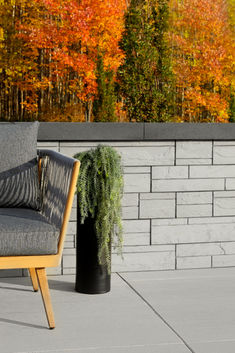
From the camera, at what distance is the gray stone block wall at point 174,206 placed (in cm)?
353

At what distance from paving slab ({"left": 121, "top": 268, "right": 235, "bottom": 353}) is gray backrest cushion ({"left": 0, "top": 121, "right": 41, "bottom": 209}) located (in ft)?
2.76

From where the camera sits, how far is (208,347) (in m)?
2.31

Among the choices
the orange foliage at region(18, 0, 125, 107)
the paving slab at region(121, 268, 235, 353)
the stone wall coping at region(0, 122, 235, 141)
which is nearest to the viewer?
the paving slab at region(121, 268, 235, 353)

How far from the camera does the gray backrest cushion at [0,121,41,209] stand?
2895 millimetres

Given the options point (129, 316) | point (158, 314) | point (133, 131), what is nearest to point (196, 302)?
point (158, 314)

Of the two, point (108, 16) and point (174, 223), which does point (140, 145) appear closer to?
point (174, 223)

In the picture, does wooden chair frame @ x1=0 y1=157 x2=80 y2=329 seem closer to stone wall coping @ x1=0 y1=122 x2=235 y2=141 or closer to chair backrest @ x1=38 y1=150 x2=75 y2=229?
chair backrest @ x1=38 y1=150 x2=75 y2=229

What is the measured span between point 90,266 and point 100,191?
0.42 meters

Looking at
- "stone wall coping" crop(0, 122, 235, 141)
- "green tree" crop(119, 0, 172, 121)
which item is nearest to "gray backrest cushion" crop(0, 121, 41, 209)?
"stone wall coping" crop(0, 122, 235, 141)

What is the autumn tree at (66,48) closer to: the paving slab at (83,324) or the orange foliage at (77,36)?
the orange foliage at (77,36)

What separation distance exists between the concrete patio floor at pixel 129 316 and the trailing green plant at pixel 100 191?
0.30 meters

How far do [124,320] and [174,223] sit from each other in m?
1.12

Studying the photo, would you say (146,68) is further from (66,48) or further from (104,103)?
(66,48)

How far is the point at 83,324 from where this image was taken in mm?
2561
